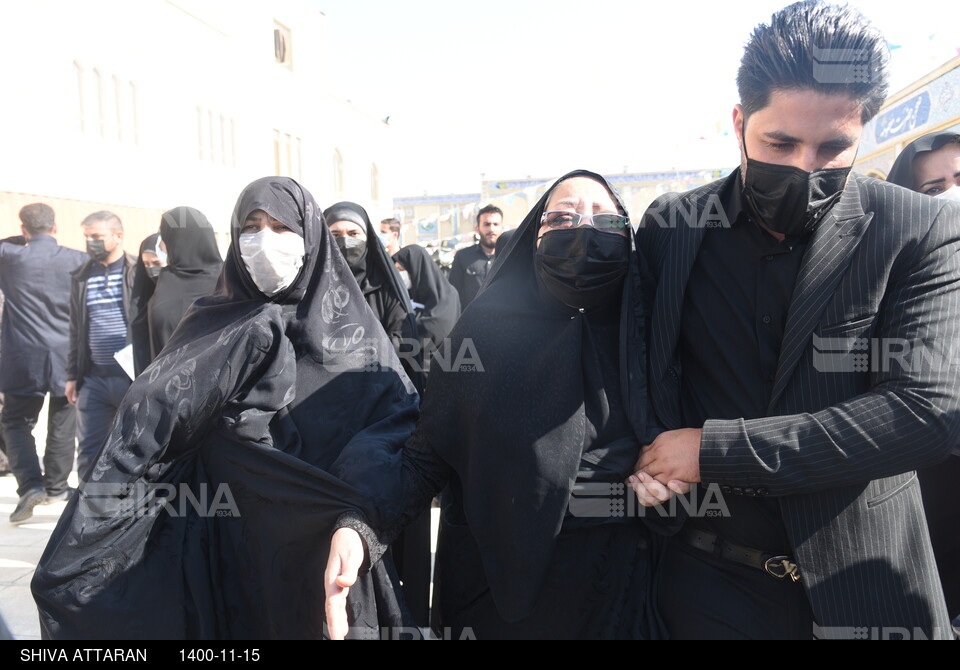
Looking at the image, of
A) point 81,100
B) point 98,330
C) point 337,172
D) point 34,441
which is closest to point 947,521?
point 98,330

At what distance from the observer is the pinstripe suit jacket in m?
1.13

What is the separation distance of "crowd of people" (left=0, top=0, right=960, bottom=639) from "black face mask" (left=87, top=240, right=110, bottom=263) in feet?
8.25

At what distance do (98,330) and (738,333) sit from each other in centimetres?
375

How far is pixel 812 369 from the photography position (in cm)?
122

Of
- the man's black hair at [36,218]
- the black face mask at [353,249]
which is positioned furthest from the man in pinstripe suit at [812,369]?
the man's black hair at [36,218]

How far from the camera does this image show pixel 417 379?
10.9ft

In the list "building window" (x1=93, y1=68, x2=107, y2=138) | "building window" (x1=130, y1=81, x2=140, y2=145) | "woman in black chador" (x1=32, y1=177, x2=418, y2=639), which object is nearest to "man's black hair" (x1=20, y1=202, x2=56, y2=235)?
"woman in black chador" (x1=32, y1=177, x2=418, y2=639)

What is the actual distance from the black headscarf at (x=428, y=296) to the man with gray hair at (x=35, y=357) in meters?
2.34

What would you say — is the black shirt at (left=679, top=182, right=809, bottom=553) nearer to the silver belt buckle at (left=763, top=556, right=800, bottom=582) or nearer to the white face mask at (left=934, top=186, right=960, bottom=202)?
the silver belt buckle at (left=763, top=556, right=800, bottom=582)

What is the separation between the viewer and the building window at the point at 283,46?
22.0 m

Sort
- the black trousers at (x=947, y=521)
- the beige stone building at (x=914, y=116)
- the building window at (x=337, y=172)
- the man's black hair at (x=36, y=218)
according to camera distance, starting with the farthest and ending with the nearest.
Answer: the building window at (x=337, y=172)
the beige stone building at (x=914, y=116)
the man's black hair at (x=36, y=218)
the black trousers at (x=947, y=521)

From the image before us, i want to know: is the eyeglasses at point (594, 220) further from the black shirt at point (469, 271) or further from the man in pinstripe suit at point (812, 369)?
the black shirt at point (469, 271)
